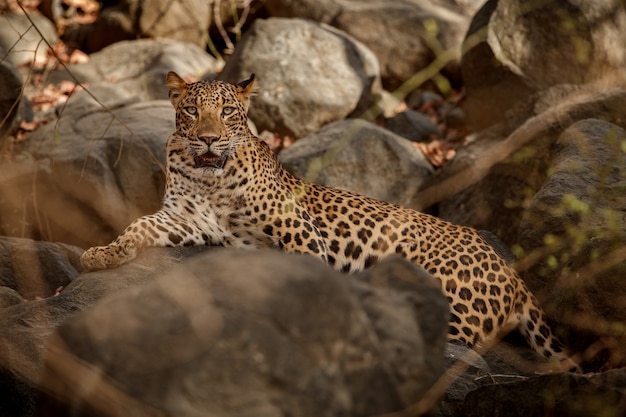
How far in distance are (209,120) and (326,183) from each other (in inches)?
156

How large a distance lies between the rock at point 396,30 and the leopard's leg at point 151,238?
878cm

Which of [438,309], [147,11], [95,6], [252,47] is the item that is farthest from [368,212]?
[95,6]

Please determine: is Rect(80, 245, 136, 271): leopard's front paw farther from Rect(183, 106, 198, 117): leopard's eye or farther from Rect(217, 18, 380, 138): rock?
Rect(217, 18, 380, 138): rock

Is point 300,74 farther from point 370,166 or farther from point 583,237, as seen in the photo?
point 583,237

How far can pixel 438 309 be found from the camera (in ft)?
15.6

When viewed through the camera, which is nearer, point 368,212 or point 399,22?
point 368,212

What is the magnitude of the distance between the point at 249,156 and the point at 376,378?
4601 mm

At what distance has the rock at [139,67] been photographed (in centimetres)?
1598

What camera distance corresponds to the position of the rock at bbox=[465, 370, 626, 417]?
5195 millimetres

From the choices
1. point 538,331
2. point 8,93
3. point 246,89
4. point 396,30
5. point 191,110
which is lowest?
point 538,331

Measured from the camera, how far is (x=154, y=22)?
1892 centimetres

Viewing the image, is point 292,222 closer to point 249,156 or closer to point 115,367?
point 249,156

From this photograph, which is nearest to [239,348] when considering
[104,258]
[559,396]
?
[559,396]

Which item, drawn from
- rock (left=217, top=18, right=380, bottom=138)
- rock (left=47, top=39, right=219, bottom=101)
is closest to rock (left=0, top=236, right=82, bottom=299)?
rock (left=217, top=18, right=380, bottom=138)
